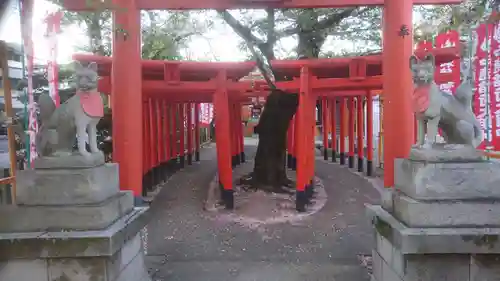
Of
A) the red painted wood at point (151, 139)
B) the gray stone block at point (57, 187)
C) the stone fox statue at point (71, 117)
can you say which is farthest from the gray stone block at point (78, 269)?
the red painted wood at point (151, 139)

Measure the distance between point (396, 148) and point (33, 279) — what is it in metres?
5.61

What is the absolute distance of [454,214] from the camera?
353 cm

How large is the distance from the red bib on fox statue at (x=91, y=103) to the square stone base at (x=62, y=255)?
1114 mm

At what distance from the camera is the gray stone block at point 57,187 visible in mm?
3645

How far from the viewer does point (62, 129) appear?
12.8 feet

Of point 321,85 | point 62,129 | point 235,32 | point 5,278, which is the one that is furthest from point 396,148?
point 5,278

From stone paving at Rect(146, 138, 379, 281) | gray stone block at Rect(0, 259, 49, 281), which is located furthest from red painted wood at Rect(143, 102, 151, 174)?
gray stone block at Rect(0, 259, 49, 281)

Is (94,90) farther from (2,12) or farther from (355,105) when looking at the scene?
(355,105)

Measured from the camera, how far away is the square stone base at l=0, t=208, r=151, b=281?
3.45 m

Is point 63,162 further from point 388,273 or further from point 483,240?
point 483,240

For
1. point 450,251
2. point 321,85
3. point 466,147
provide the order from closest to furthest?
point 450,251 < point 466,147 < point 321,85

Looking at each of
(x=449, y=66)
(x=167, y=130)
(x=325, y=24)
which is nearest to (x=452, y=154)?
(x=325, y=24)

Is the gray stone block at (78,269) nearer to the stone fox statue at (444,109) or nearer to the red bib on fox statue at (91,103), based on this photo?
the red bib on fox statue at (91,103)

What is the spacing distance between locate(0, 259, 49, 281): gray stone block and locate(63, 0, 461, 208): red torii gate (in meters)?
3.55
